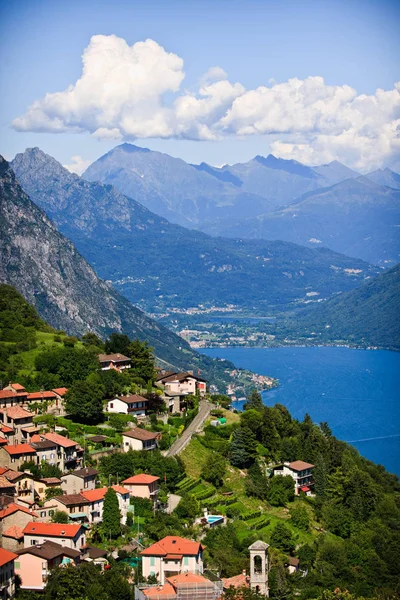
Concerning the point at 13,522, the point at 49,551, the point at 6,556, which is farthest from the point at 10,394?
the point at 6,556

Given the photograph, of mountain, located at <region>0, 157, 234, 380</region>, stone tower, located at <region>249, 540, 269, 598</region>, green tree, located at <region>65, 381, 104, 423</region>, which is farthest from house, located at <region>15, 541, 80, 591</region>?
mountain, located at <region>0, 157, 234, 380</region>

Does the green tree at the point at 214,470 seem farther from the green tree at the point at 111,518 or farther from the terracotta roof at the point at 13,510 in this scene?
the terracotta roof at the point at 13,510

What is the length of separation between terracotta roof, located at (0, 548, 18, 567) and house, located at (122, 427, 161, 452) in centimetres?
1104

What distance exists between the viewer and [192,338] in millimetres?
193750

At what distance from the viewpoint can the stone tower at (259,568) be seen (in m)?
28.9

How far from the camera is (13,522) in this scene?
93.9 feet

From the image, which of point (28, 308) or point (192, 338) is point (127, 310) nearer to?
point (192, 338)

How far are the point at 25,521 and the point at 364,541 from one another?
14.6 meters

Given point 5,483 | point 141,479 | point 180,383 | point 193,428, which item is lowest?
point 5,483

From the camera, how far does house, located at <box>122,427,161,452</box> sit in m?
36.7

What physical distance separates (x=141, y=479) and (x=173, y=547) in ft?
17.2

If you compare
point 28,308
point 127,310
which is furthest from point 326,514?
point 127,310

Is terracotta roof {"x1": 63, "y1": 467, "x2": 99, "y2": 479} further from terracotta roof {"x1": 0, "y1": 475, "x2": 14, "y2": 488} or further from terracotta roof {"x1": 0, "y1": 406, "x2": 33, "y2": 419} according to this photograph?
terracotta roof {"x1": 0, "y1": 406, "x2": 33, "y2": 419}

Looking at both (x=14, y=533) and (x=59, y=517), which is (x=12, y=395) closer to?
(x=59, y=517)
